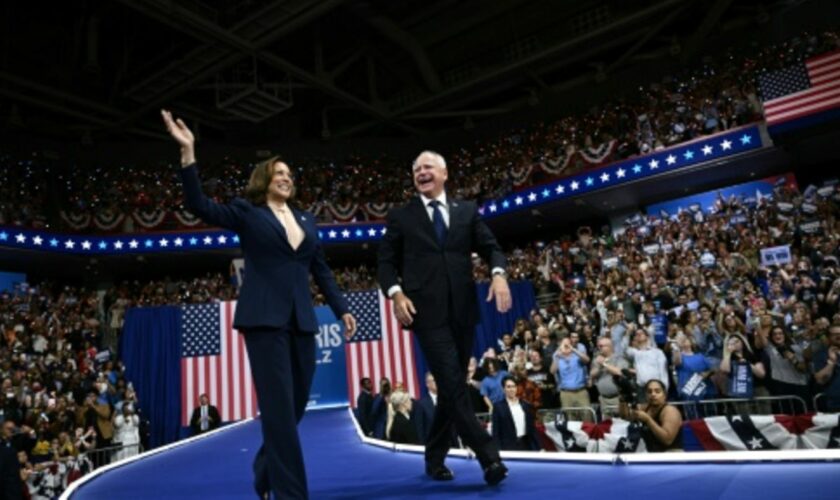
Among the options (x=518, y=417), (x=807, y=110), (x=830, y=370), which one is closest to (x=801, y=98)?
(x=807, y=110)

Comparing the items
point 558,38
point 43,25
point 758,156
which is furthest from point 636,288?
point 43,25

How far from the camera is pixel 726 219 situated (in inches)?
521

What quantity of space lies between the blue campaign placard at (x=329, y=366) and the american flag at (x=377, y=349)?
1.68 ft

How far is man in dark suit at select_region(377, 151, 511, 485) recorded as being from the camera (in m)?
2.85

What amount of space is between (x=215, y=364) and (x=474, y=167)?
11186mm

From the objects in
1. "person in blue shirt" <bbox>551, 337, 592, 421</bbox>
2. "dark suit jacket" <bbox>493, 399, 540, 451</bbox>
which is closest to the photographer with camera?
"person in blue shirt" <bbox>551, 337, 592, 421</bbox>

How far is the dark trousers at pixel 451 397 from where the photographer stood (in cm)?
274

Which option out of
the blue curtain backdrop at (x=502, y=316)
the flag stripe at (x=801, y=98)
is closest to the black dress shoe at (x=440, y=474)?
the blue curtain backdrop at (x=502, y=316)

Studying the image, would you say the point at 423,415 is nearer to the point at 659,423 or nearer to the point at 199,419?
the point at 659,423

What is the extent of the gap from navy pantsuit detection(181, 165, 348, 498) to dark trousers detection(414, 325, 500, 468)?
21.6 inches

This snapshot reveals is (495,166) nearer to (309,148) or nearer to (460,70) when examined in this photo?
(460,70)

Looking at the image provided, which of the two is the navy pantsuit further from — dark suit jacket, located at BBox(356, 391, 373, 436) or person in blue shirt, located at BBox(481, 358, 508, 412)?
dark suit jacket, located at BBox(356, 391, 373, 436)

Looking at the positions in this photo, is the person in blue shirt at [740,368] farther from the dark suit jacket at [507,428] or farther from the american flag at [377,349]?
the american flag at [377,349]

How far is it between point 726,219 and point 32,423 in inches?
514
